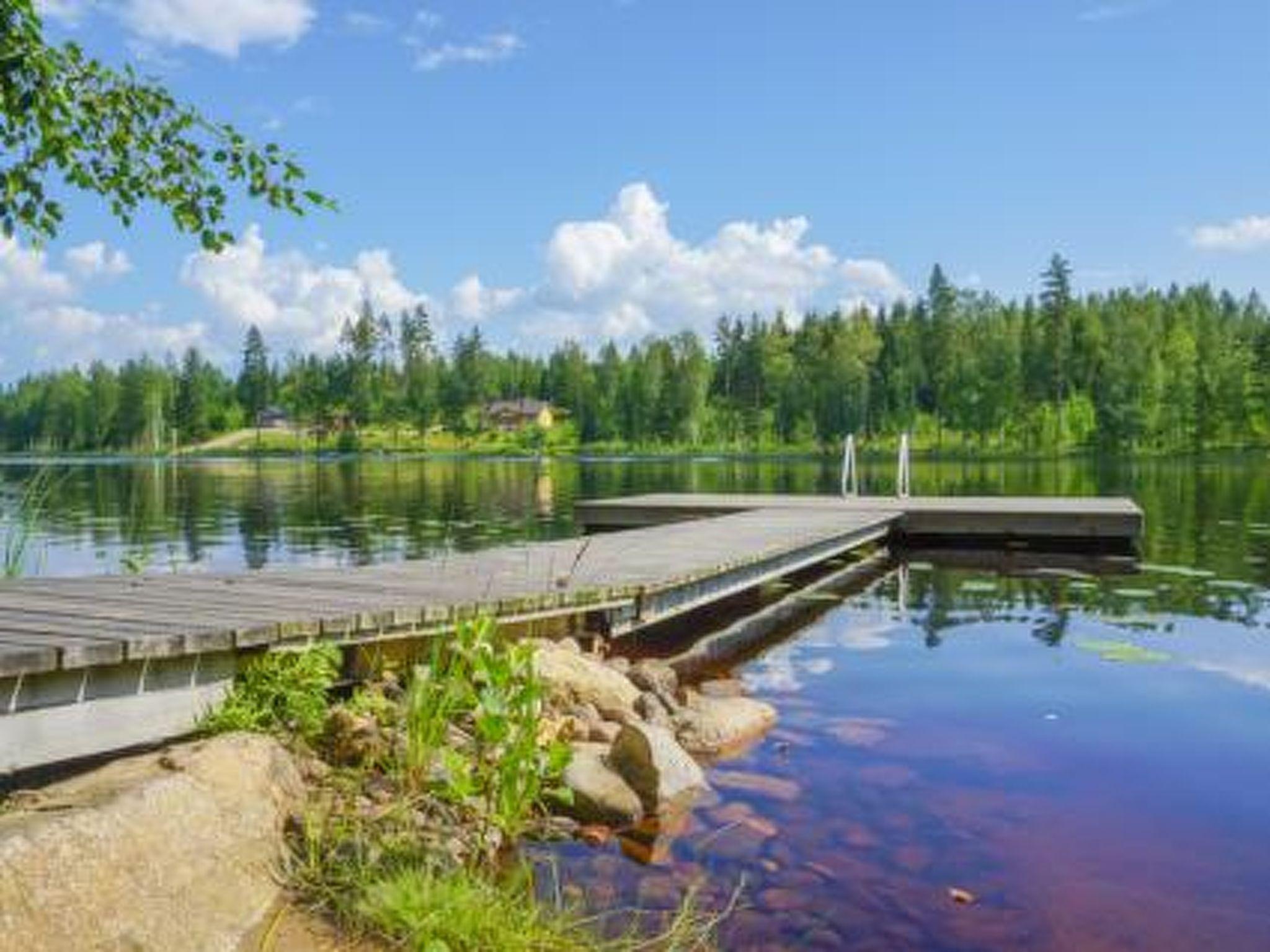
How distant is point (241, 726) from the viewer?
6676mm

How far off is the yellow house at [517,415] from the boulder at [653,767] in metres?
129

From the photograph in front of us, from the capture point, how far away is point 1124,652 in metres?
13.4

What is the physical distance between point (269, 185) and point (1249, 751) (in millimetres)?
8827

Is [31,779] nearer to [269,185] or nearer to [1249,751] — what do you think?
[269,185]

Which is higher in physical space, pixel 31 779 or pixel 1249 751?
pixel 31 779

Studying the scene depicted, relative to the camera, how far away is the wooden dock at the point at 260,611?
6109mm

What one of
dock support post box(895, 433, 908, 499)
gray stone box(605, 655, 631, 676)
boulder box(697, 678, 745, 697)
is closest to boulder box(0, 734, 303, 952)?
gray stone box(605, 655, 631, 676)

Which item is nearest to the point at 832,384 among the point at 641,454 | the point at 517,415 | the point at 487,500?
the point at 641,454

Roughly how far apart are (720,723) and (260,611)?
3802 millimetres

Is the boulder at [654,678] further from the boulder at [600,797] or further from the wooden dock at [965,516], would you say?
the wooden dock at [965,516]

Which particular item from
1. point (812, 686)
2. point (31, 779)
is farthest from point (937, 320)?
point (31, 779)

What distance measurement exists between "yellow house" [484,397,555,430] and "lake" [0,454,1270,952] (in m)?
115

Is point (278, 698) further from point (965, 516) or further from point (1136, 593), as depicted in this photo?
point (965, 516)

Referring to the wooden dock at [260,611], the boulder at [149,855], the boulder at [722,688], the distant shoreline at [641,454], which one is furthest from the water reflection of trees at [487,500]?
the distant shoreline at [641,454]
